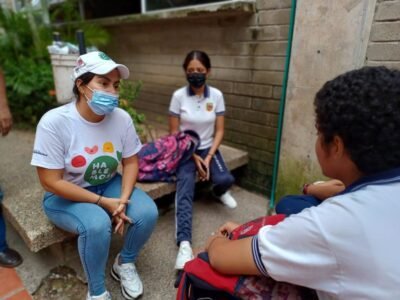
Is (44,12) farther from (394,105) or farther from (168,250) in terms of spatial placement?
(394,105)

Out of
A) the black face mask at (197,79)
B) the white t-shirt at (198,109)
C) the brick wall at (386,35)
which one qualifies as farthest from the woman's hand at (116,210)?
the brick wall at (386,35)

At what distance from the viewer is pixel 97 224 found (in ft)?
4.95

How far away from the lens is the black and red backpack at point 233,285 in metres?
0.96

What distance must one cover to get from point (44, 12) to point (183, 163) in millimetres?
3125

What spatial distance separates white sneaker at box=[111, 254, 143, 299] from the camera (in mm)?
1728

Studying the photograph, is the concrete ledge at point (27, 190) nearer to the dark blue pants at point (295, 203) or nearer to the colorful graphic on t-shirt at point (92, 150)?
the colorful graphic on t-shirt at point (92, 150)

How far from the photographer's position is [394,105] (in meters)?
0.79

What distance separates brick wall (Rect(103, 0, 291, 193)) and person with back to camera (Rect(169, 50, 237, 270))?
1.39 ft

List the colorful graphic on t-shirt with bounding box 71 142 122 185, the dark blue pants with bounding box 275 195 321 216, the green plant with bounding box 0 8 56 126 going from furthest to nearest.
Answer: the green plant with bounding box 0 8 56 126, the colorful graphic on t-shirt with bounding box 71 142 122 185, the dark blue pants with bounding box 275 195 321 216

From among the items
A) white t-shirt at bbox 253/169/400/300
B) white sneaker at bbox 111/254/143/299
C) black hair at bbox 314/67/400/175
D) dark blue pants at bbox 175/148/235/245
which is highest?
black hair at bbox 314/67/400/175

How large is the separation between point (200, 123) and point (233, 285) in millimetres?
1723

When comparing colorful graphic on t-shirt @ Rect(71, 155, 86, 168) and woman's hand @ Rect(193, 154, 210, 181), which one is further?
woman's hand @ Rect(193, 154, 210, 181)

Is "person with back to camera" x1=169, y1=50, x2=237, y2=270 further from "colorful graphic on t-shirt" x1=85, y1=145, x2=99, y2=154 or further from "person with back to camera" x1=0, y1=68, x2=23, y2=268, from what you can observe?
"person with back to camera" x1=0, y1=68, x2=23, y2=268

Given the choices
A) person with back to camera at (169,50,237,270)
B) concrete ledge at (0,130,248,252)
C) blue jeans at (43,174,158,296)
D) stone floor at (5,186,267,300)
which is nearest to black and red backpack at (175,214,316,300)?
blue jeans at (43,174,158,296)
